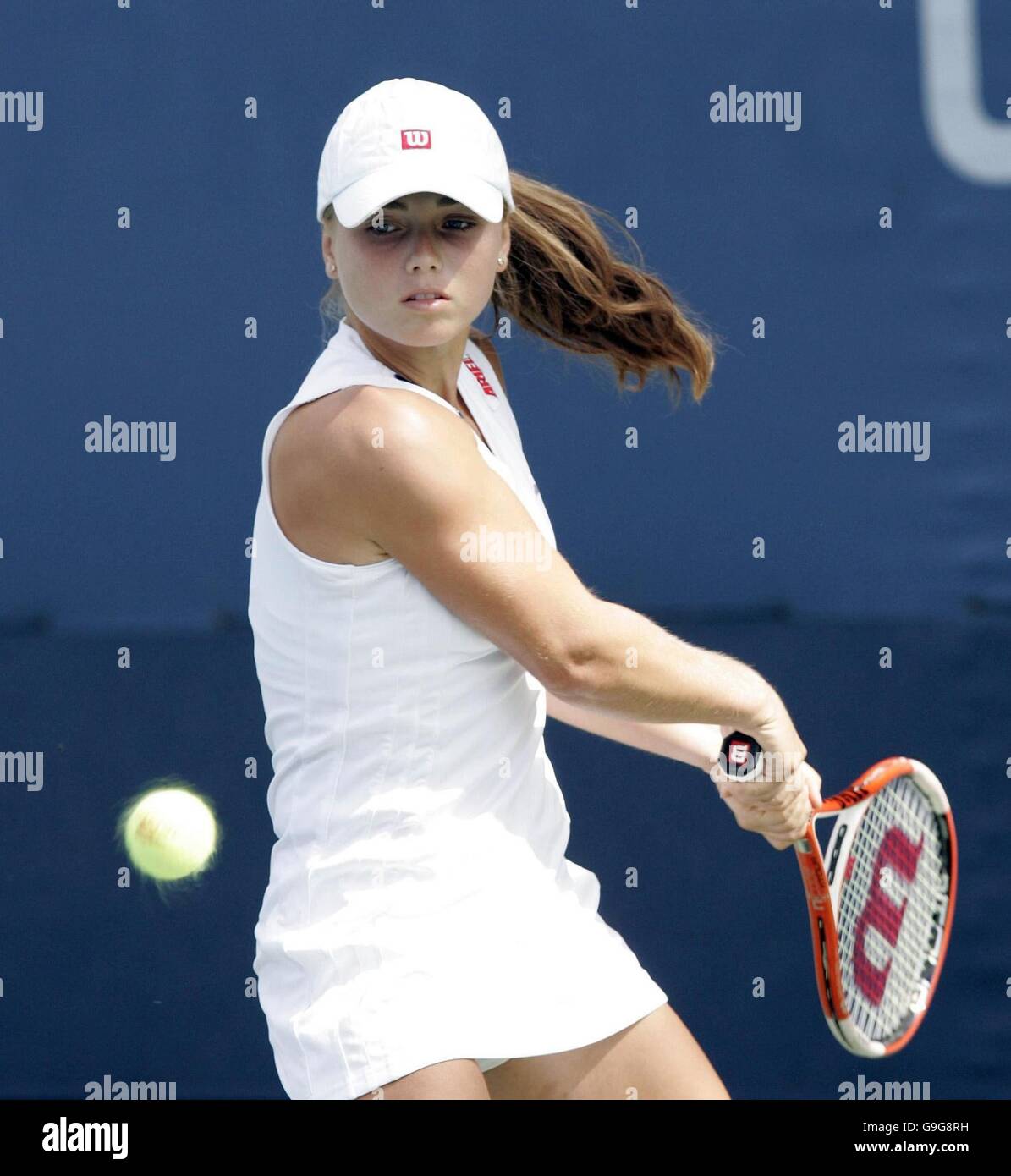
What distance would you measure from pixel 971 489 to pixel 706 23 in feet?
2.70

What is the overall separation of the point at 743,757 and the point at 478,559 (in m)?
0.37

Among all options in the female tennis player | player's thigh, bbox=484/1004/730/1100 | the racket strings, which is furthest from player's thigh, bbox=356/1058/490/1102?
the racket strings

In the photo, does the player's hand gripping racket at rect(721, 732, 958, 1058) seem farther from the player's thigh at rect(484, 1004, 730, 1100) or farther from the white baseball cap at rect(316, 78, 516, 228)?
the white baseball cap at rect(316, 78, 516, 228)

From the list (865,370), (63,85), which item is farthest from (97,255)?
(865,370)

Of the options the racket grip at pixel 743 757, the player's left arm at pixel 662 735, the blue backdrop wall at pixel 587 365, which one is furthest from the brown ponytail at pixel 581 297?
the blue backdrop wall at pixel 587 365

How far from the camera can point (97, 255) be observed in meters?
2.59

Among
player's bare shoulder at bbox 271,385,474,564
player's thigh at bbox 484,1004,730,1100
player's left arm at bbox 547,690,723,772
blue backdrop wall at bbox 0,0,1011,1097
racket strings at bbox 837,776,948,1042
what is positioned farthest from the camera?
blue backdrop wall at bbox 0,0,1011,1097

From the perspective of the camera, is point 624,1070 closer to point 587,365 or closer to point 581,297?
point 581,297

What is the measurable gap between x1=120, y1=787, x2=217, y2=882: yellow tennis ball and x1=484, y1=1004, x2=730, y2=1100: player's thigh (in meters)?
1.16

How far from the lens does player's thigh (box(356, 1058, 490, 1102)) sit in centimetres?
144

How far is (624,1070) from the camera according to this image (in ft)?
5.26

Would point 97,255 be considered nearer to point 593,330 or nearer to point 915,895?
point 593,330

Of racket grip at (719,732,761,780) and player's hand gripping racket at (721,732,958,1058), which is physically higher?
racket grip at (719,732,761,780)

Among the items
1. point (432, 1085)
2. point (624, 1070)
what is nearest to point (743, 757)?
point (624, 1070)
